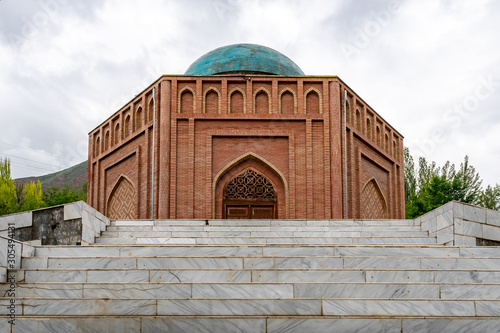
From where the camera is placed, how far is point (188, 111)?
43.8ft

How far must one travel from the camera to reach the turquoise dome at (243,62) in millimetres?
15164

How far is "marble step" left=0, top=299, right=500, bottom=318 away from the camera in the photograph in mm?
4941

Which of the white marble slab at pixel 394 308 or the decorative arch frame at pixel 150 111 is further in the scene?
the decorative arch frame at pixel 150 111

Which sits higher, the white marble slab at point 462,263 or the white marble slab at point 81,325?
the white marble slab at point 462,263

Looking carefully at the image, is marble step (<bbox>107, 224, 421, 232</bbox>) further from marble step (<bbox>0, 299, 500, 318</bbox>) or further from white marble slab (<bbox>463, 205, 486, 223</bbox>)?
marble step (<bbox>0, 299, 500, 318</bbox>)

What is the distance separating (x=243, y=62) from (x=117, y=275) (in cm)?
1028

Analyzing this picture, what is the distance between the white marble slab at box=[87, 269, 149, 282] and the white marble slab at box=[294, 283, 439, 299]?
4.83 ft

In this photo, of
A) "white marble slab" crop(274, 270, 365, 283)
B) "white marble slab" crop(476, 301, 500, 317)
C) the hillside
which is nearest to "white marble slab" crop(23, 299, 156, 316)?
"white marble slab" crop(274, 270, 365, 283)

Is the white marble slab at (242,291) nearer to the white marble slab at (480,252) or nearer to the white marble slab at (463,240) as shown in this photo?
the white marble slab at (480,252)

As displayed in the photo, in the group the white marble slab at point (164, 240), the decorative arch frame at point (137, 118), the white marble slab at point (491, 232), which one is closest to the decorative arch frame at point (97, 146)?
the decorative arch frame at point (137, 118)

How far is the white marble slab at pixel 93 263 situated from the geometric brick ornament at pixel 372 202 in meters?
8.76

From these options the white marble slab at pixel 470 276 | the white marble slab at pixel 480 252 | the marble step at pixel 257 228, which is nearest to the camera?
the white marble slab at pixel 470 276

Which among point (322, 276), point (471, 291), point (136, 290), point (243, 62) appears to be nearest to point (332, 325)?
point (322, 276)

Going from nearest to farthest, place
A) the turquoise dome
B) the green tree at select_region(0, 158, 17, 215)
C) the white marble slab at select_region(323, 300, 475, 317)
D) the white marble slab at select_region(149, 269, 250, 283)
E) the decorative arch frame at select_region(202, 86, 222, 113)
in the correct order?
1. the white marble slab at select_region(323, 300, 475, 317)
2. the white marble slab at select_region(149, 269, 250, 283)
3. the decorative arch frame at select_region(202, 86, 222, 113)
4. the turquoise dome
5. the green tree at select_region(0, 158, 17, 215)
